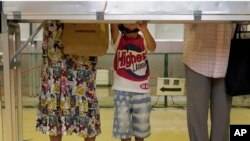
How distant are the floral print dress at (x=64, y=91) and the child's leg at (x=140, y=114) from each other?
0.22m

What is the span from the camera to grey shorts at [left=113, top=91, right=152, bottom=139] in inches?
67.3

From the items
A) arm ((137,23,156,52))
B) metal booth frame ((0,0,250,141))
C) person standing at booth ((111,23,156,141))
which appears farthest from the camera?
person standing at booth ((111,23,156,141))

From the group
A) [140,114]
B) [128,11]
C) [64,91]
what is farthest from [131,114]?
[128,11]

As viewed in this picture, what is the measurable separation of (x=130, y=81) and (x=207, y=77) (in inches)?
15.7

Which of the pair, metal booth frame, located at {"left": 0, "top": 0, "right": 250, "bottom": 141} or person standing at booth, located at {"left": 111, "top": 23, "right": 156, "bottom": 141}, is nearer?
metal booth frame, located at {"left": 0, "top": 0, "right": 250, "bottom": 141}

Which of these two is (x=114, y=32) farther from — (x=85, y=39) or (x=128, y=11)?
(x=128, y=11)

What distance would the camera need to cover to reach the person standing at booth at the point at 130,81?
5.57 feet

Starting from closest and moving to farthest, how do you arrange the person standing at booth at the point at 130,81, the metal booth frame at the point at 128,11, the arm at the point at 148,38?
the metal booth frame at the point at 128,11, the arm at the point at 148,38, the person standing at booth at the point at 130,81

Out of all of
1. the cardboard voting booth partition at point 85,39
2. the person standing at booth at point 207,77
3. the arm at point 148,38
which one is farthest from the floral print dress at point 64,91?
the person standing at booth at point 207,77

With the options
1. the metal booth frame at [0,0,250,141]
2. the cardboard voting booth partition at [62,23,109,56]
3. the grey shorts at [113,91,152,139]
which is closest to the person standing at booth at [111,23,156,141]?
the grey shorts at [113,91,152,139]

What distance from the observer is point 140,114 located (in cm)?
172

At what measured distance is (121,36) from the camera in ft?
5.69

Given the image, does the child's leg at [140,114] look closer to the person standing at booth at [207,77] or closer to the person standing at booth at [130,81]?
the person standing at booth at [130,81]

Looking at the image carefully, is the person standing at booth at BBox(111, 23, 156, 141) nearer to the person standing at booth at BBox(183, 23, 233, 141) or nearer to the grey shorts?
the grey shorts
